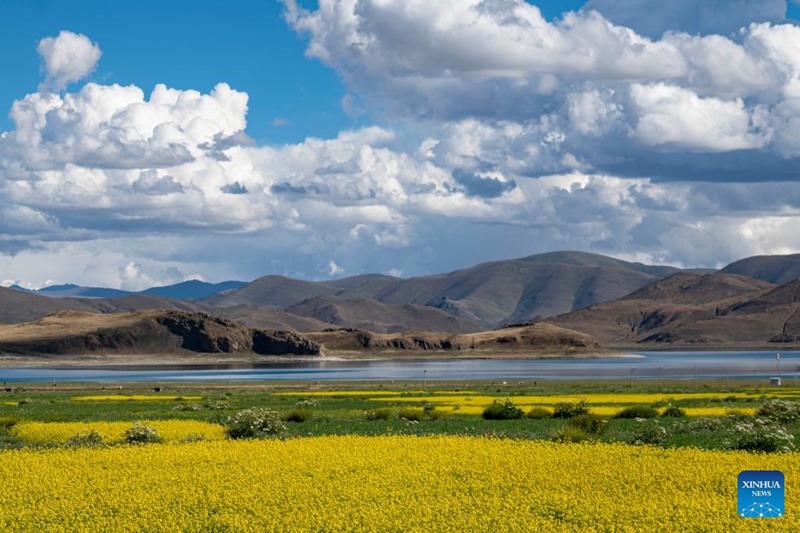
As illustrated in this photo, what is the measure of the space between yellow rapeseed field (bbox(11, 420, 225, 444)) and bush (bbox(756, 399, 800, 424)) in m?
24.3

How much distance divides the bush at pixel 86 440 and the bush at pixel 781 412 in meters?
27.9

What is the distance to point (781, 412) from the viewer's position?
44.5m

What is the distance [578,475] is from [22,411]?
4263 cm

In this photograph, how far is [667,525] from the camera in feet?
65.6

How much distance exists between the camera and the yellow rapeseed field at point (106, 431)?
3831 cm

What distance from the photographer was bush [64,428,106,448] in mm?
35125

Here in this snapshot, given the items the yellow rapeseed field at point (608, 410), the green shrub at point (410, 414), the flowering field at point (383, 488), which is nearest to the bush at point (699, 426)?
the flowering field at point (383, 488)

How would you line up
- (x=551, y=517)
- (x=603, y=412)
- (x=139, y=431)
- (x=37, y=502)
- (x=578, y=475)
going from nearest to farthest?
1. (x=551, y=517)
2. (x=37, y=502)
3. (x=578, y=475)
4. (x=139, y=431)
5. (x=603, y=412)

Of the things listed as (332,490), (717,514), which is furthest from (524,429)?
(717,514)

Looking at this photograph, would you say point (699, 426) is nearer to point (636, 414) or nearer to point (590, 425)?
point (590, 425)

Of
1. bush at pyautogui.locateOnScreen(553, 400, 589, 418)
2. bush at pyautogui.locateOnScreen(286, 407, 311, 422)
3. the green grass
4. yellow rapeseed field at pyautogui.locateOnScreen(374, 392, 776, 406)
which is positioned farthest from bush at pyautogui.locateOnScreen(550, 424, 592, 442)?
yellow rapeseed field at pyautogui.locateOnScreen(374, 392, 776, 406)

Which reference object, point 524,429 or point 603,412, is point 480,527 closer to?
point 524,429

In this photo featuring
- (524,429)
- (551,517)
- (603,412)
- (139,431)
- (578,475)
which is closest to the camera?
(551,517)

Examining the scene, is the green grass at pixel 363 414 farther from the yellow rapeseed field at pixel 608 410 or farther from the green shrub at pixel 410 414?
the yellow rapeseed field at pixel 608 410
